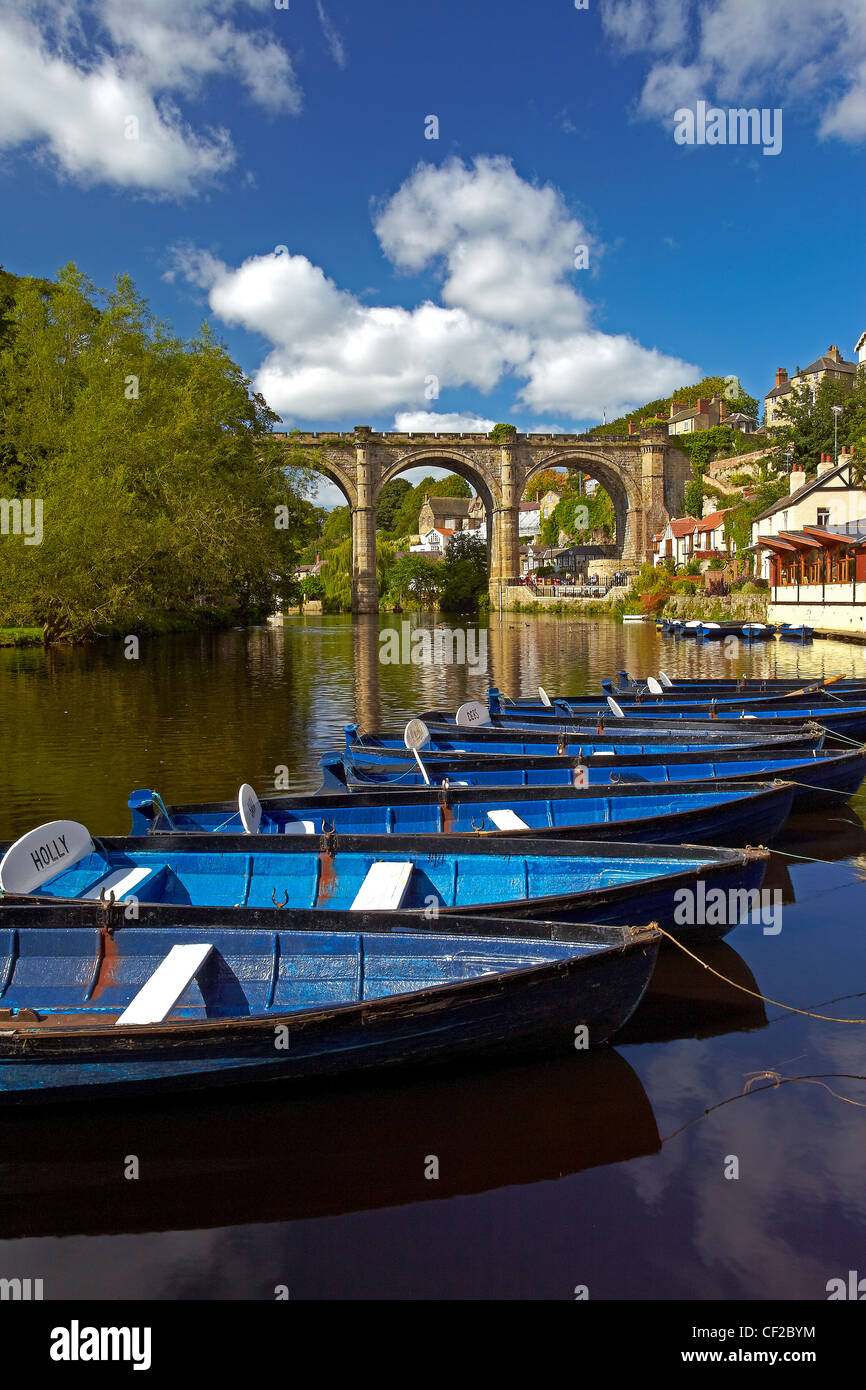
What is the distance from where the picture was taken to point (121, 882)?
283 inches

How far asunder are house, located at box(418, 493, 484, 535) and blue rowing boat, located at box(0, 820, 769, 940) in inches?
5147

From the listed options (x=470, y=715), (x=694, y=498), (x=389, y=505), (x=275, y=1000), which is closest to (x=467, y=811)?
(x=275, y=1000)

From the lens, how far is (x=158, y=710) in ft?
72.2

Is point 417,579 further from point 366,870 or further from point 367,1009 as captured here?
point 367,1009

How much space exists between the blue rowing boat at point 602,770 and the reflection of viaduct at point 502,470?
A: 68143mm

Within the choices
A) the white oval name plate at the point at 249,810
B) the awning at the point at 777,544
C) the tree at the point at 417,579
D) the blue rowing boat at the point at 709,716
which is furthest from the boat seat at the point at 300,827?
the tree at the point at 417,579

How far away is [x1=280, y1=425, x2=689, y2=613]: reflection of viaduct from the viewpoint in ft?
256

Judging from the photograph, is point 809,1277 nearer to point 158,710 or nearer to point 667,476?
point 158,710

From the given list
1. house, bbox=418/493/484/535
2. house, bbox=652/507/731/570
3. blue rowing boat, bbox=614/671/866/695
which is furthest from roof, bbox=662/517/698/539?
house, bbox=418/493/484/535

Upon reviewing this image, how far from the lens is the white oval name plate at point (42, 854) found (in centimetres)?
657

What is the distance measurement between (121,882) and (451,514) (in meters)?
134

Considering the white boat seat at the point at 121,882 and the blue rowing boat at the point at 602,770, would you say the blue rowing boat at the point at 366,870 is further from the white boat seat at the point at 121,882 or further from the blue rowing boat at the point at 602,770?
the blue rowing boat at the point at 602,770

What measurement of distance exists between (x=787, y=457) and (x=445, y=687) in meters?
50.4

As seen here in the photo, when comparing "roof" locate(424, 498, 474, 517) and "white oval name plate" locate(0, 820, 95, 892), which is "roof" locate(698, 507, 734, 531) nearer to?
"white oval name plate" locate(0, 820, 95, 892)
